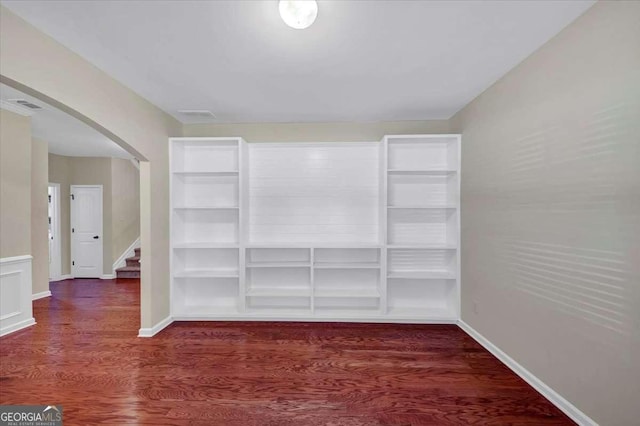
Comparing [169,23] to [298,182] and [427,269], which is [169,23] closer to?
[298,182]

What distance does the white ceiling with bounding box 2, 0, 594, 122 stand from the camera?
1644 mm

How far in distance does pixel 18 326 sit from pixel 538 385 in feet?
16.8

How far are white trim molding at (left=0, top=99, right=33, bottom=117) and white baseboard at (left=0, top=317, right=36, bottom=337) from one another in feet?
7.96

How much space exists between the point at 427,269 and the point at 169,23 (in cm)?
348

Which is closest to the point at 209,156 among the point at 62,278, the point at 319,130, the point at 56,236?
the point at 319,130

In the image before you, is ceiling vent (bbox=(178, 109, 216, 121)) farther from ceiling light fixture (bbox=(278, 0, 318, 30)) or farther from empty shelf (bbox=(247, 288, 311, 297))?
empty shelf (bbox=(247, 288, 311, 297))

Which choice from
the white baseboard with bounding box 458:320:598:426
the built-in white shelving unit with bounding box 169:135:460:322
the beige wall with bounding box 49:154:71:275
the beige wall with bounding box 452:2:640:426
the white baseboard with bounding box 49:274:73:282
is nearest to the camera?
the beige wall with bounding box 452:2:640:426

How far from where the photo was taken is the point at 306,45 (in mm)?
1970

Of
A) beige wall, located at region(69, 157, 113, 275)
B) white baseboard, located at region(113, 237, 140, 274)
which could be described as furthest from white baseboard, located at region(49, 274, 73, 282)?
white baseboard, located at region(113, 237, 140, 274)

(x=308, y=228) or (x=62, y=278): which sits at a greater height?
(x=308, y=228)

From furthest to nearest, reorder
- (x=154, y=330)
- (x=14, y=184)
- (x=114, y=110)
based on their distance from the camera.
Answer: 1. (x=14, y=184)
2. (x=154, y=330)
3. (x=114, y=110)

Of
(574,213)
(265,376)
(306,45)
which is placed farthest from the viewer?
(265,376)

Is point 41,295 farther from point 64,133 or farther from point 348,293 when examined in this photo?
point 348,293

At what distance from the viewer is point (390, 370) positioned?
238 cm
